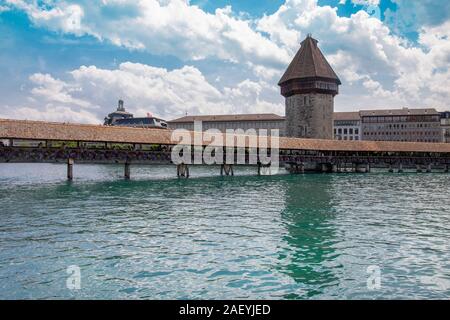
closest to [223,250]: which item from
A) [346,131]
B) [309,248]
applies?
[309,248]

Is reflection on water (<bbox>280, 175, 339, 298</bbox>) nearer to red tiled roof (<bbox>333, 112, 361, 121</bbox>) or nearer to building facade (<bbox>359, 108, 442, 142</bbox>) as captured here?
building facade (<bbox>359, 108, 442, 142</bbox>)

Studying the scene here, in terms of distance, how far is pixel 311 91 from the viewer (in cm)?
4966

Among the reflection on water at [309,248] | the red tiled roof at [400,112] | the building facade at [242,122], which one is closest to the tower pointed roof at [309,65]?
the red tiled roof at [400,112]

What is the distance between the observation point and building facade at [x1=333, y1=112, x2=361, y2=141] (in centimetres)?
7956

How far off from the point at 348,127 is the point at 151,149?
55.4m

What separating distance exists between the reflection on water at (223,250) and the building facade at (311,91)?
36140 mm

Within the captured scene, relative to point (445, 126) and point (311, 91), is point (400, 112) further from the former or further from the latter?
point (311, 91)

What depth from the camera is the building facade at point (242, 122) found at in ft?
281

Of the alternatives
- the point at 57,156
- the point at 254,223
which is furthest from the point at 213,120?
the point at 254,223

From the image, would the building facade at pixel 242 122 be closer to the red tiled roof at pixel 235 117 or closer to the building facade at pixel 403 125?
the red tiled roof at pixel 235 117

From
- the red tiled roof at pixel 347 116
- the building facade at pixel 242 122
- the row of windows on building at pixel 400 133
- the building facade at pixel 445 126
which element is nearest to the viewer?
the row of windows on building at pixel 400 133

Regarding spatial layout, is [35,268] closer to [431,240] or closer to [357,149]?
[431,240]

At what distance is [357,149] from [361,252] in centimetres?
3782

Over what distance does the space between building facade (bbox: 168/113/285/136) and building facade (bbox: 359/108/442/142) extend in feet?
59.9
